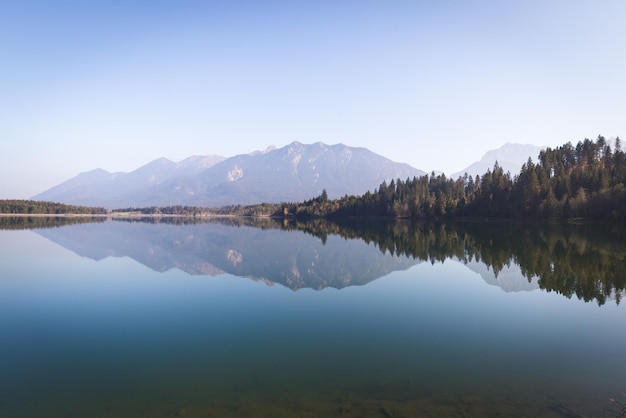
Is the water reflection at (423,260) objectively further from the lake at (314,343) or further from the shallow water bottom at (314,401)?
the shallow water bottom at (314,401)

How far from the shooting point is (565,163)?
155250mm

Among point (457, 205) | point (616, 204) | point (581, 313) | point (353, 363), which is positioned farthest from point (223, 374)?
point (457, 205)

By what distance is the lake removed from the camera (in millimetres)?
12688

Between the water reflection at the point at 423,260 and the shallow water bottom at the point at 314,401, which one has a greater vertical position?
the shallow water bottom at the point at 314,401

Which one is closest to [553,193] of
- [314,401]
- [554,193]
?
[554,193]

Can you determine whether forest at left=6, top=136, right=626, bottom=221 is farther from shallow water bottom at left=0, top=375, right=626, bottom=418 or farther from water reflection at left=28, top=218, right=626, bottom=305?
shallow water bottom at left=0, top=375, right=626, bottom=418

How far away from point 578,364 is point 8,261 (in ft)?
194

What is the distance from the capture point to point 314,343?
61.4 feet

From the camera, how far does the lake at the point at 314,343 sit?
41.6 feet

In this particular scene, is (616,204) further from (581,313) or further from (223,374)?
(223,374)

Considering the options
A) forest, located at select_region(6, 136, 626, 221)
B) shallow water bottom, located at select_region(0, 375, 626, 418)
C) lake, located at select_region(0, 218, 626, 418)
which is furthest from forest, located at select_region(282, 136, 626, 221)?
shallow water bottom, located at select_region(0, 375, 626, 418)

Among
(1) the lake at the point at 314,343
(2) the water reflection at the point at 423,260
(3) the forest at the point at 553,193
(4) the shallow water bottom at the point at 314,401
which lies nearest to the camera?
(4) the shallow water bottom at the point at 314,401

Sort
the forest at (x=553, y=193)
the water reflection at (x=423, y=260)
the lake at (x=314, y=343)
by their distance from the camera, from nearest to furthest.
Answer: the lake at (x=314, y=343) < the water reflection at (x=423, y=260) < the forest at (x=553, y=193)

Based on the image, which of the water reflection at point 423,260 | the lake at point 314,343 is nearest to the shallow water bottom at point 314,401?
the lake at point 314,343
